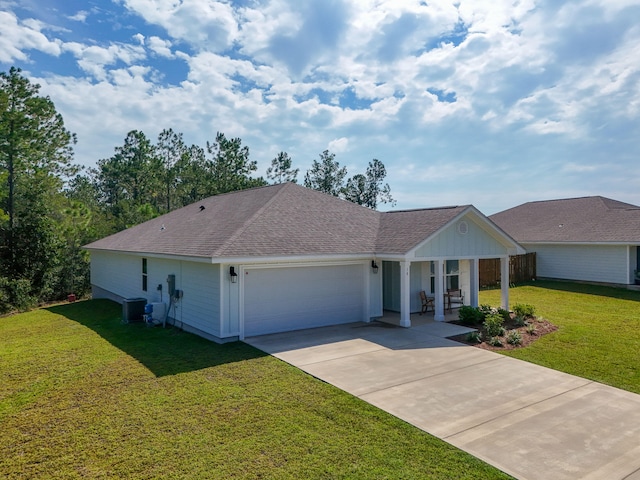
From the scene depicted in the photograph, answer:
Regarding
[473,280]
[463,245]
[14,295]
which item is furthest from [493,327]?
[14,295]

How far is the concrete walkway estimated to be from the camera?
480 centimetres

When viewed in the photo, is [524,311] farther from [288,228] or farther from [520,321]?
[288,228]

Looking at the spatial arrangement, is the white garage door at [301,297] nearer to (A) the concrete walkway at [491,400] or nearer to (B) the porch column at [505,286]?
(A) the concrete walkway at [491,400]

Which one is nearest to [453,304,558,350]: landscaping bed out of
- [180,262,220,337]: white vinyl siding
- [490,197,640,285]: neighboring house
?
[180,262,220,337]: white vinyl siding

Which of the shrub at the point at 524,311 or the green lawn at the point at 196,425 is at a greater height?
the shrub at the point at 524,311

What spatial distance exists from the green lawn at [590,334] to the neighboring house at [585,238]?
1721 millimetres

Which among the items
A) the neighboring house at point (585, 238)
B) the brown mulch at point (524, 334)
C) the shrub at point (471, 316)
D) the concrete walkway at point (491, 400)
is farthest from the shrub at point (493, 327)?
the neighboring house at point (585, 238)

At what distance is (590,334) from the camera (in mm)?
10953

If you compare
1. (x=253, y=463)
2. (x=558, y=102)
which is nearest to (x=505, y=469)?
(x=253, y=463)

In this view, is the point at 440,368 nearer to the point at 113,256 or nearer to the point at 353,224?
the point at 353,224

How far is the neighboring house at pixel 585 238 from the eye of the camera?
66.0ft

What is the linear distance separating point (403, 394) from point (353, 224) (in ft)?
26.9

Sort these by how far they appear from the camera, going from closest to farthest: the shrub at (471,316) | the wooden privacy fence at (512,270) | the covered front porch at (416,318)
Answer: the shrub at (471,316), the covered front porch at (416,318), the wooden privacy fence at (512,270)

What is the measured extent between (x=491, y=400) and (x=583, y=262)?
19.3 m
